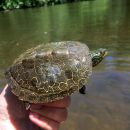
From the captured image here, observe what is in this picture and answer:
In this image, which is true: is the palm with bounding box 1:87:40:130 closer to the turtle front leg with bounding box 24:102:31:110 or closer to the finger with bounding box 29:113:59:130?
the turtle front leg with bounding box 24:102:31:110

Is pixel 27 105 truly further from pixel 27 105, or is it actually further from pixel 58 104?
pixel 58 104

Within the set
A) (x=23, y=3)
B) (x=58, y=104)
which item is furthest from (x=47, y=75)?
(x=23, y=3)

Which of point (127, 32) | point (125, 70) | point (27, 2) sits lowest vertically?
point (27, 2)

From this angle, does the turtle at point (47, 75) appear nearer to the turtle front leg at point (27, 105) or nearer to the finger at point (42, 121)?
the turtle front leg at point (27, 105)

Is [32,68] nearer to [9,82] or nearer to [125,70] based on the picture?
[9,82]

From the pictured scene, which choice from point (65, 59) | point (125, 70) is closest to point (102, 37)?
point (125, 70)

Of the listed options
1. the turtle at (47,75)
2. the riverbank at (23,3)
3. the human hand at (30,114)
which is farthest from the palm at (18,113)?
the riverbank at (23,3)

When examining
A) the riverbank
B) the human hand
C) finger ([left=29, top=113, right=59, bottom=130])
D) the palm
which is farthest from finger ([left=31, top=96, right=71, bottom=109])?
the riverbank
